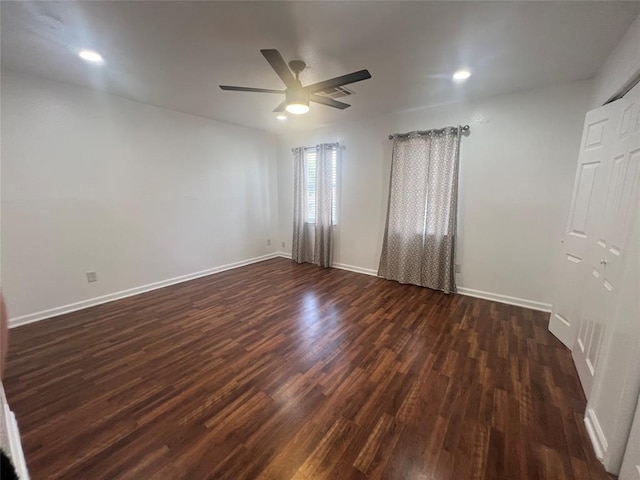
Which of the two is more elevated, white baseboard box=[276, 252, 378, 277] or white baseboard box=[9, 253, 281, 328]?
white baseboard box=[276, 252, 378, 277]

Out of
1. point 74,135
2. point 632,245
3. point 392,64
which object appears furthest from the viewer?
point 74,135

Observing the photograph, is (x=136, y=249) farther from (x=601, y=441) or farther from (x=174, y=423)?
(x=601, y=441)

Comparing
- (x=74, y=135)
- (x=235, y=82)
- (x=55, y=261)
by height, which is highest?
(x=235, y=82)

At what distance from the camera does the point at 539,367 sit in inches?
80.4

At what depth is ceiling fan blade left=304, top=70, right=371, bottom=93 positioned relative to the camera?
1.85 m

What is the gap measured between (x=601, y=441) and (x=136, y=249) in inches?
181

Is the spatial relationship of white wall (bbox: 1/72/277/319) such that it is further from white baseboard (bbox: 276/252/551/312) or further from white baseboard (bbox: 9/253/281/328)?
white baseboard (bbox: 276/252/551/312)

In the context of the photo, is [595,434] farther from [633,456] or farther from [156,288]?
[156,288]

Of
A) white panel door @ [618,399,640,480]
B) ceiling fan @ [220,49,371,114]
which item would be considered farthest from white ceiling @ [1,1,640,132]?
white panel door @ [618,399,640,480]

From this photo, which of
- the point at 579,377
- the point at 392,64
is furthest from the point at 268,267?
the point at 579,377

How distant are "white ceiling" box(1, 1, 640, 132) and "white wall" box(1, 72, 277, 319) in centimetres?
41

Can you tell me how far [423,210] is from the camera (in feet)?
12.0

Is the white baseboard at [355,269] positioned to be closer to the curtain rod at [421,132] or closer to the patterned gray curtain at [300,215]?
the patterned gray curtain at [300,215]

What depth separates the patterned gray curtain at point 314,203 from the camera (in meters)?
4.46
